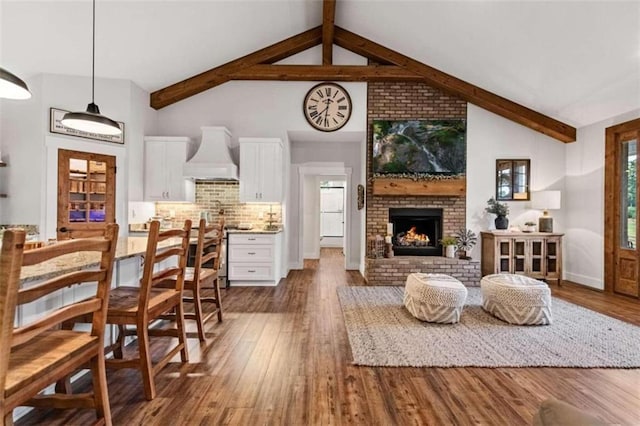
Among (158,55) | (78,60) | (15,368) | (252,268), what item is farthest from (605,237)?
(78,60)

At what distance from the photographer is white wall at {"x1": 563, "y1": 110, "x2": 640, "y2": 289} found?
5078 millimetres

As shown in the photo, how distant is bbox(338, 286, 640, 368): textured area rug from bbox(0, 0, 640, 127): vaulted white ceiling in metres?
3.01

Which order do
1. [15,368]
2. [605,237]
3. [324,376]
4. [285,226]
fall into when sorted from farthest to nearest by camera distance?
[285,226] < [605,237] < [324,376] < [15,368]

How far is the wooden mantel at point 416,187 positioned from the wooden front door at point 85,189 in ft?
13.5

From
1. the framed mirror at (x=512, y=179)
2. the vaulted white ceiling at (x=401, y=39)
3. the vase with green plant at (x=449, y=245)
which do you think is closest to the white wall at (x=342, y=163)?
the vase with green plant at (x=449, y=245)

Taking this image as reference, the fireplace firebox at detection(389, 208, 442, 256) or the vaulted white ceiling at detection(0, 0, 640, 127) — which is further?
the fireplace firebox at detection(389, 208, 442, 256)

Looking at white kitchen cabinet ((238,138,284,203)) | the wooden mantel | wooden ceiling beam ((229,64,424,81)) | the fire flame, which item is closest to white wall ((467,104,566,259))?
the wooden mantel

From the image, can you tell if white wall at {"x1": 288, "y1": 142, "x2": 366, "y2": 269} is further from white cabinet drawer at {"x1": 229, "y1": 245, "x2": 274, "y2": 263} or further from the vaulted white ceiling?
the vaulted white ceiling

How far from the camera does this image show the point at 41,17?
3.67m

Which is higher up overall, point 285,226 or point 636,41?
point 636,41

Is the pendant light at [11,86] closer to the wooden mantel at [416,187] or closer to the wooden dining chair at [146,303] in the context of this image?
the wooden dining chair at [146,303]

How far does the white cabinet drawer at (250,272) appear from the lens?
16.8 feet

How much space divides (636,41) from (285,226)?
199 inches

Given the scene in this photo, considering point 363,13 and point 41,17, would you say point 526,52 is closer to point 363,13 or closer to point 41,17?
point 363,13
